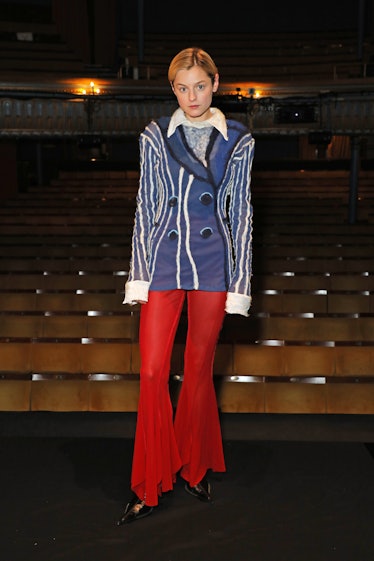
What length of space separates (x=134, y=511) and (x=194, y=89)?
3.52ft

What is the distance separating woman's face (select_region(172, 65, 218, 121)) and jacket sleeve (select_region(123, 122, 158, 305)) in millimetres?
121

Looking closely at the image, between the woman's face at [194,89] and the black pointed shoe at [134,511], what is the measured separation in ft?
3.29

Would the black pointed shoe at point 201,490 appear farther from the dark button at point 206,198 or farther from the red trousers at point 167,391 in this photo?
→ the dark button at point 206,198

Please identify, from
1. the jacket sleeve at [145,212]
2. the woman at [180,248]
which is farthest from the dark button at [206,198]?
the jacket sleeve at [145,212]

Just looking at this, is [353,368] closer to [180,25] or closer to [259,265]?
[259,265]

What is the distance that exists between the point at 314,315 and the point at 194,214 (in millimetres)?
2027

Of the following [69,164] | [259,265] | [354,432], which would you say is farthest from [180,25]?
[354,432]

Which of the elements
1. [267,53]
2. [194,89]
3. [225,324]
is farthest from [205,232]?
[267,53]

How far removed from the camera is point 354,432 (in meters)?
2.51

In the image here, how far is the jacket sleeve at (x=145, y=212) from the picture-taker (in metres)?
1.71

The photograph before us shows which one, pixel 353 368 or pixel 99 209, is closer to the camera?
pixel 353 368

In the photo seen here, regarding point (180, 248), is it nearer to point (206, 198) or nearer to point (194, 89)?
point (206, 198)

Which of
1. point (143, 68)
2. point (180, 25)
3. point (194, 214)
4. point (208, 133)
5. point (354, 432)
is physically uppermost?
point (180, 25)

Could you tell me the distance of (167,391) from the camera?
1771mm
